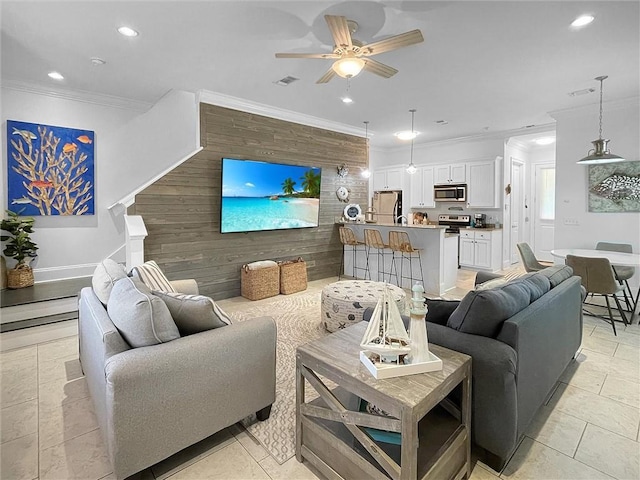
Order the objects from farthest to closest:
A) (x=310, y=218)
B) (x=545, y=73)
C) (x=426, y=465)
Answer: (x=310, y=218), (x=545, y=73), (x=426, y=465)

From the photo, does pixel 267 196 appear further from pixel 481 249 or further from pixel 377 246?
pixel 481 249

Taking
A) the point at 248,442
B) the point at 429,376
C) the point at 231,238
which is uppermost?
the point at 231,238

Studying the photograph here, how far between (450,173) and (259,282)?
517 centimetres

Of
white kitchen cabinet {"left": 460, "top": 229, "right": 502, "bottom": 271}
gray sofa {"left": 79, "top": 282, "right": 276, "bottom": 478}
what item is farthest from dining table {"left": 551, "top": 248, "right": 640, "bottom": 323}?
gray sofa {"left": 79, "top": 282, "right": 276, "bottom": 478}

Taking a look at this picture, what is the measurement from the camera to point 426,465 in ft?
4.70

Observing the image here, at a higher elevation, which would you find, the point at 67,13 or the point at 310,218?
the point at 67,13

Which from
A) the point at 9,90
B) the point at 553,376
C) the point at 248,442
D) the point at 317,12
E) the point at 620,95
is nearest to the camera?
the point at 248,442

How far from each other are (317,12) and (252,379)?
274 centimetres

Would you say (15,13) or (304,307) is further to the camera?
(304,307)

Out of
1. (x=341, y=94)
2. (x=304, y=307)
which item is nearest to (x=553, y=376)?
(x=304, y=307)

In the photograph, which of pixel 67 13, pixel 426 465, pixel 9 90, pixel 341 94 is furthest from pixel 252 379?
pixel 9 90

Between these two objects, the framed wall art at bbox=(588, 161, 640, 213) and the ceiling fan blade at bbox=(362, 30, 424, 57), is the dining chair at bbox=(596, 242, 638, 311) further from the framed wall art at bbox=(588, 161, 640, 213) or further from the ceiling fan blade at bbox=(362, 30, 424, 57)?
the ceiling fan blade at bbox=(362, 30, 424, 57)

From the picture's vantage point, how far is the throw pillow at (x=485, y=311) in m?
1.74

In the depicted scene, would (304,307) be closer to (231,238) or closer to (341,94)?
(231,238)
